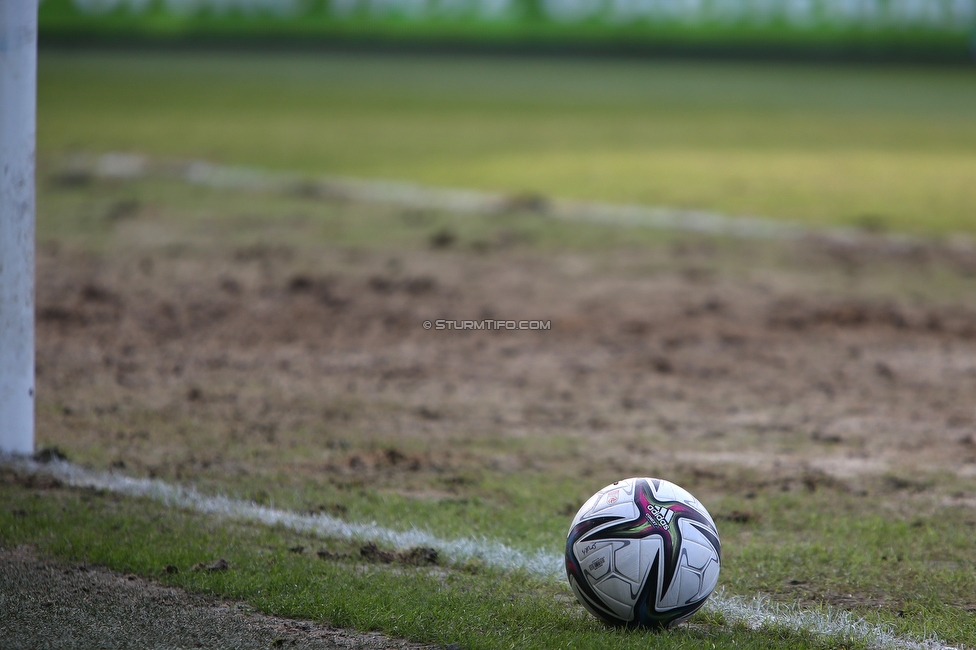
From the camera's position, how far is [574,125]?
18359 mm

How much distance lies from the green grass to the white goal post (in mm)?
8533

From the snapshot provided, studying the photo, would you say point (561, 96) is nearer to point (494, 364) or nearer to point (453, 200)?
point (453, 200)

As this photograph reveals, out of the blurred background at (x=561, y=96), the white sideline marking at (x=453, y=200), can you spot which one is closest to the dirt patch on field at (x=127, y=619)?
the white sideline marking at (x=453, y=200)

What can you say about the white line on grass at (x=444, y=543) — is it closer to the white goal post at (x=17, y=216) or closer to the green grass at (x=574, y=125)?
the white goal post at (x=17, y=216)

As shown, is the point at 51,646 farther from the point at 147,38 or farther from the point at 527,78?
the point at 147,38

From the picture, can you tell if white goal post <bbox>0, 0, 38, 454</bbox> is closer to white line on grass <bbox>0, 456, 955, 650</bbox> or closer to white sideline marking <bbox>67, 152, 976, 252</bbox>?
white line on grass <bbox>0, 456, 955, 650</bbox>

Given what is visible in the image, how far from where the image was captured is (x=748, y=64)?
29500 millimetres

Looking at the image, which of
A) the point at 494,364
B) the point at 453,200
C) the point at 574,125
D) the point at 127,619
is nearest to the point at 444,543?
the point at 127,619

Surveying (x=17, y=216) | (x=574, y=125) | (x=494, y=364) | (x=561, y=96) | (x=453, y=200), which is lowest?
(x=494, y=364)

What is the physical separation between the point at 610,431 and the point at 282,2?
28.4m

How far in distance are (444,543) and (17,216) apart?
2.43 meters

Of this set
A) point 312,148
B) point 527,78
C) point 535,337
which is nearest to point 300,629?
point 535,337

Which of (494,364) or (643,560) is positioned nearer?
(643,560)

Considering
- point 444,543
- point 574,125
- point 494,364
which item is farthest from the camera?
point 574,125
